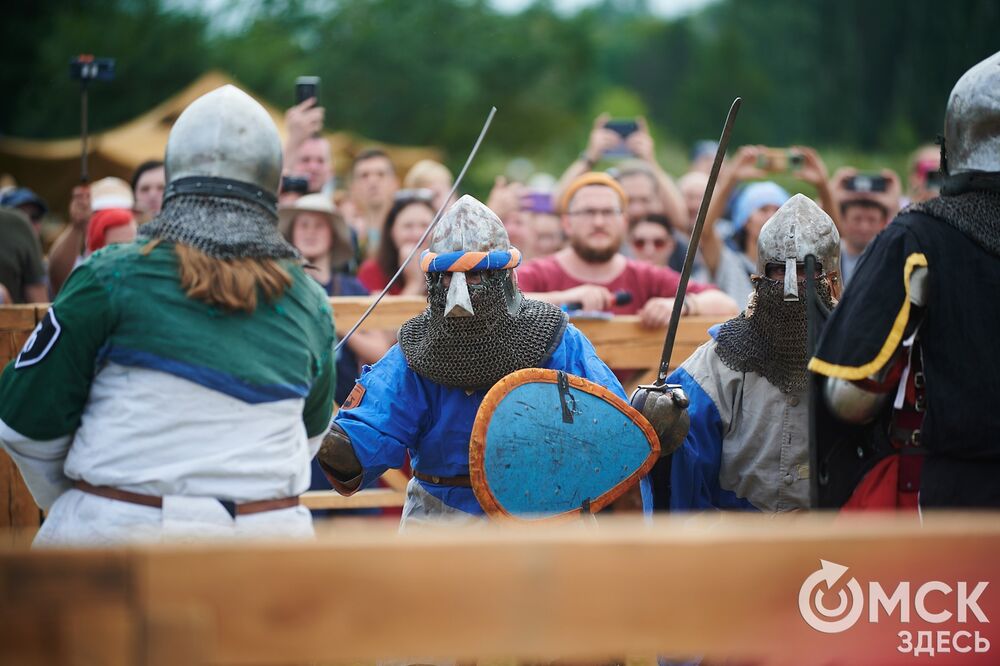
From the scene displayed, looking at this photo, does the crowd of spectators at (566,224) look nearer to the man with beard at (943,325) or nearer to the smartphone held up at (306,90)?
the smartphone held up at (306,90)

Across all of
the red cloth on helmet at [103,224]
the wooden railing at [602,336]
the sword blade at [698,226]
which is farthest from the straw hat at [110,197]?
the sword blade at [698,226]

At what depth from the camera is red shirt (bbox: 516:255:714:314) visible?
19.7 feet

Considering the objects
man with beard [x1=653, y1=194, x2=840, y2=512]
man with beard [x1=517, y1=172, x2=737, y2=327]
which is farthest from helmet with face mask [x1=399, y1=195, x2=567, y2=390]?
man with beard [x1=517, y1=172, x2=737, y2=327]

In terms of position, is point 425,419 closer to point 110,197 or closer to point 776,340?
point 776,340

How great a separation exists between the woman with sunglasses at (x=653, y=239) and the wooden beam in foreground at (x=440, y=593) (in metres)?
4.99

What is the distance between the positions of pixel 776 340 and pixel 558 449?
2.69ft

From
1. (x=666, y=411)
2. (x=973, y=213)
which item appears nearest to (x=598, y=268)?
(x=666, y=411)

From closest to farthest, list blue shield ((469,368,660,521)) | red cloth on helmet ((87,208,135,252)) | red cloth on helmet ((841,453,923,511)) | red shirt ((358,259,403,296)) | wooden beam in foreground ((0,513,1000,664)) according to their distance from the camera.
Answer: wooden beam in foreground ((0,513,1000,664))
red cloth on helmet ((841,453,923,511))
blue shield ((469,368,660,521))
red cloth on helmet ((87,208,135,252))
red shirt ((358,259,403,296))

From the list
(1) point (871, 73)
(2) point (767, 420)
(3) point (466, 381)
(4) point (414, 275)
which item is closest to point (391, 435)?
(3) point (466, 381)

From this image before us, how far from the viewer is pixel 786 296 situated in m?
3.94

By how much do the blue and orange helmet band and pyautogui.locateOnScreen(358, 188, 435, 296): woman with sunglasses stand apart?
8.82 ft

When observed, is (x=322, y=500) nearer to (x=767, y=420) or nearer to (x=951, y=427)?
(x=767, y=420)

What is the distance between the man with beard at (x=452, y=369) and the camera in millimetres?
3926

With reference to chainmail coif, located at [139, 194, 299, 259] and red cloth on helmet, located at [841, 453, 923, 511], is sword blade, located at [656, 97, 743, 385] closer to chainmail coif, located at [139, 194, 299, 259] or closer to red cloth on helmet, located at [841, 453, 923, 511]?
red cloth on helmet, located at [841, 453, 923, 511]
